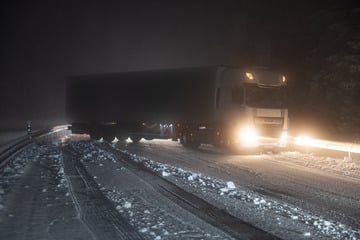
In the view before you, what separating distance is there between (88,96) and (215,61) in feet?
89.0

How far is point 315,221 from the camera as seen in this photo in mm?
9000

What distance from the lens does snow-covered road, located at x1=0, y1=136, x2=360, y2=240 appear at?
27.2 feet

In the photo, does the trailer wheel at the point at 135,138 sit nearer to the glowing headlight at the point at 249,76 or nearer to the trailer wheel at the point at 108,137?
the trailer wheel at the point at 108,137

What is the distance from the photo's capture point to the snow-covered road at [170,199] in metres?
8.29

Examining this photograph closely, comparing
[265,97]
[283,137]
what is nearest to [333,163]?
[283,137]

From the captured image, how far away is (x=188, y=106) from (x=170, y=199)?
16.1 m

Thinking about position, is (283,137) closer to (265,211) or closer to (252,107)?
(252,107)

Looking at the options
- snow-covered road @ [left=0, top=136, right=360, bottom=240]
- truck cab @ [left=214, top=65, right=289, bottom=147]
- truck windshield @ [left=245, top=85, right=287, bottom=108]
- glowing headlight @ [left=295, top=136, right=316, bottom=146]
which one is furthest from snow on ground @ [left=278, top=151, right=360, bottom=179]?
truck windshield @ [left=245, top=85, right=287, bottom=108]

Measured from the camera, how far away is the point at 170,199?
1102 centimetres

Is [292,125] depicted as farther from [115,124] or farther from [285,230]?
[285,230]

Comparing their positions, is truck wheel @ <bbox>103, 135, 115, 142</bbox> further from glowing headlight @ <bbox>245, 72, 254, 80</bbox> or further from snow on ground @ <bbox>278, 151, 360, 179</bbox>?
snow on ground @ <bbox>278, 151, 360, 179</bbox>

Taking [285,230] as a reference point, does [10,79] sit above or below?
above

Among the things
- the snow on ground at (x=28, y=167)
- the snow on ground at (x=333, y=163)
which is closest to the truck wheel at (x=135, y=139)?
the snow on ground at (x=28, y=167)

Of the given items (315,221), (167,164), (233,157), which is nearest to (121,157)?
(167,164)
